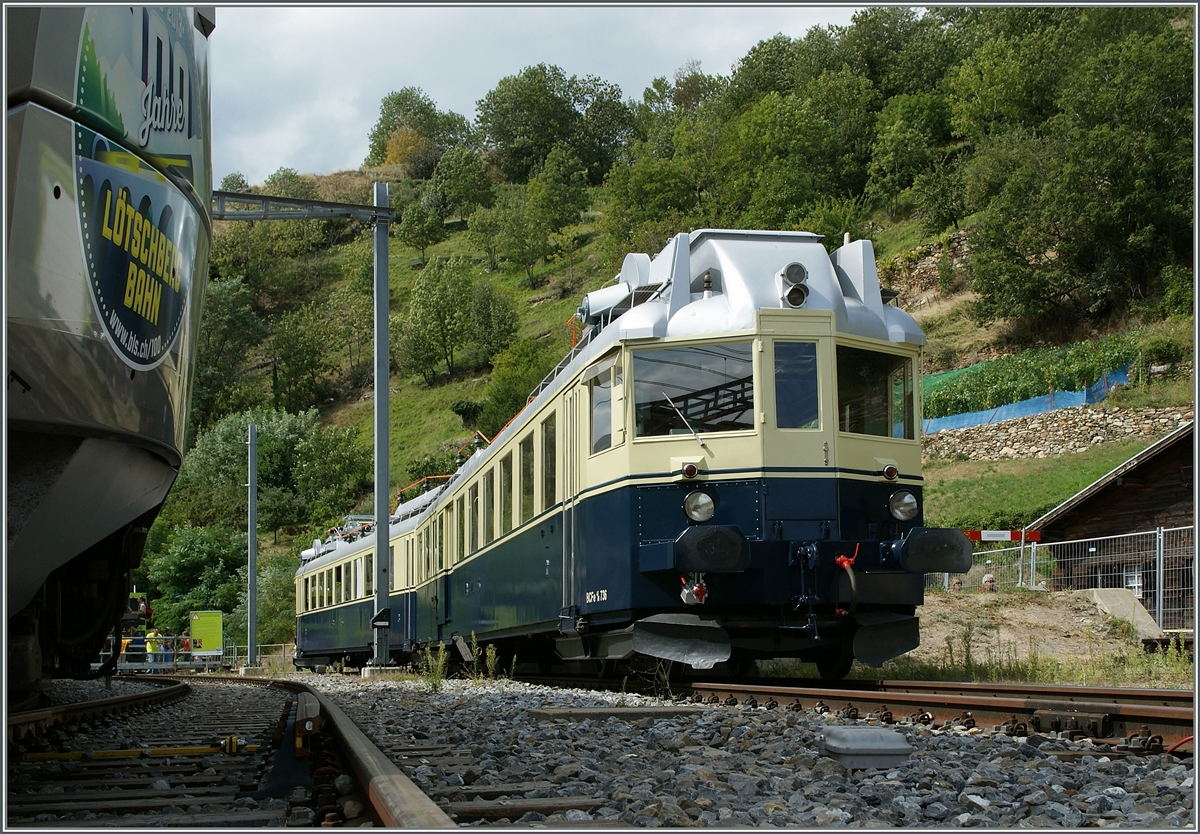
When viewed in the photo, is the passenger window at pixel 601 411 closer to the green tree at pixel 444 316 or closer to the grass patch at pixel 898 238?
the grass patch at pixel 898 238

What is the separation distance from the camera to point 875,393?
31.2 ft

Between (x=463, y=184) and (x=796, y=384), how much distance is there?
106470mm

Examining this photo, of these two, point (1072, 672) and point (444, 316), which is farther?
point (444, 316)

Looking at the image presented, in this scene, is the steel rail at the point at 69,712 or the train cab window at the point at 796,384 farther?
the train cab window at the point at 796,384

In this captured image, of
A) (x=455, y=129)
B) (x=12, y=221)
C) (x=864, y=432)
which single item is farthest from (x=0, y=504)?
(x=455, y=129)

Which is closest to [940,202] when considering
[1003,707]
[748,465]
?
[748,465]

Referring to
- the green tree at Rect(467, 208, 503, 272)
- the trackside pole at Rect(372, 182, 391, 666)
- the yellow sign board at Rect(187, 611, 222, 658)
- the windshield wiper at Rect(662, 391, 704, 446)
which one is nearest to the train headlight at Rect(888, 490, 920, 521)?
the windshield wiper at Rect(662, 391, 704, 446)

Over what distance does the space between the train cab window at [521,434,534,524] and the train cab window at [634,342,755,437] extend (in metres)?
2.87

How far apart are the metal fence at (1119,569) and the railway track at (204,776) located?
13.3 m

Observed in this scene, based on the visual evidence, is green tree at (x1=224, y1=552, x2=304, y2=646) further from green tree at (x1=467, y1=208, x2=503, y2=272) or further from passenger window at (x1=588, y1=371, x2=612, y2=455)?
green tree at (x1=467, y1=208, x2=503, y2=272)

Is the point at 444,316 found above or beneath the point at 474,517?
above

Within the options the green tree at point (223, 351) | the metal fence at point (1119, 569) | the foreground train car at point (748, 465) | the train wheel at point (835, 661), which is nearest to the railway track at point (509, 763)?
the foreground train car at point (748, 465)

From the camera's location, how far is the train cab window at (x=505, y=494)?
12.7m

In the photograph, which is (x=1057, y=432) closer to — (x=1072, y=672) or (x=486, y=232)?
(x=1072, y=672)
